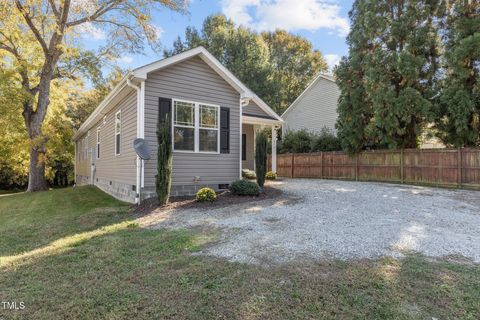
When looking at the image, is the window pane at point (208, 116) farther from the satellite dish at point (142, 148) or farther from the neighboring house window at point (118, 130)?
the neighboring house window at point (118, 130)

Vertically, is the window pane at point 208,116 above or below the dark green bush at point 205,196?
above

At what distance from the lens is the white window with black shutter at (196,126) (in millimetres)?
9070

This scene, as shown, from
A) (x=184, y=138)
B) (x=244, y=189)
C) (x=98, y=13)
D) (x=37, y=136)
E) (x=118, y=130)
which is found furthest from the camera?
(x=37, y=136)

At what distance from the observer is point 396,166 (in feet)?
44.8

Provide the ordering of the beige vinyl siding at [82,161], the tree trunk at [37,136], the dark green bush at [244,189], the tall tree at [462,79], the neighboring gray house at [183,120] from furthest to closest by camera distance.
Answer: the beige vinyl siding at [82,161]
the tree trunk at [37,136]
the tall tree at [462,79]
the dark green bush at [244,189]
the neighboring gray house at [183,120]

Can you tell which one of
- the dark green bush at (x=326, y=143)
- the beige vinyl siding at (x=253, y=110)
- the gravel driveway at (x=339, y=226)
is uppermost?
the beige vinyl siding at (x=253, y=110)

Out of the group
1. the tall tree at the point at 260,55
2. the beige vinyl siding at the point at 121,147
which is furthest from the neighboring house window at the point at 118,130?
the tall tree at the point at 260,55

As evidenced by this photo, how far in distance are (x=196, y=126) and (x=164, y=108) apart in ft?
3.70

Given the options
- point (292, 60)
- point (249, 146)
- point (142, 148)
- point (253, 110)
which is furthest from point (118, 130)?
point (292, 60)

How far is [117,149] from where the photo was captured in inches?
425

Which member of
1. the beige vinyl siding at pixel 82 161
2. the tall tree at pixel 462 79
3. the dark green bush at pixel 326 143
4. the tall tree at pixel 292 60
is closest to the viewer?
the tall tree at pixel 462 79

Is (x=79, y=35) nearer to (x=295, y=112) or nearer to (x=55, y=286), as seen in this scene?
(x=295, y=112)

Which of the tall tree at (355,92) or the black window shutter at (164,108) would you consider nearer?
the black window shutter at (164,108)

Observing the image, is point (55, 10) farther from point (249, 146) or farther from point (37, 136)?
point (249, 146)
